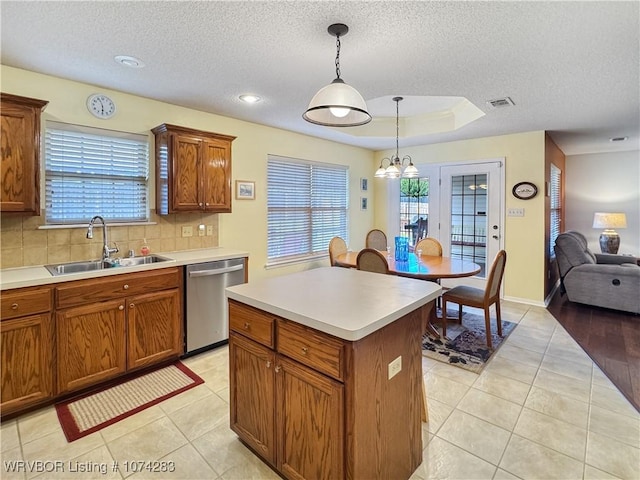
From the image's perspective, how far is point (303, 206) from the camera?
4.90 metres

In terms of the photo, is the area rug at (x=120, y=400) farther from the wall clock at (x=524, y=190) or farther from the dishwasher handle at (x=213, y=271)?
the wall clock at (x=524, y=190)

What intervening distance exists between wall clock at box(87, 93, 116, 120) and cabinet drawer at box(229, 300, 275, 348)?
2.26 metres

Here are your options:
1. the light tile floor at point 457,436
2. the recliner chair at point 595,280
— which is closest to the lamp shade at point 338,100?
→ the light tile floor at point 457,436

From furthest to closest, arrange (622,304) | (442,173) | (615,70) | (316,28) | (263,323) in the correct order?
(442,173), (622,304), (615,70), (316,28), (263,323)

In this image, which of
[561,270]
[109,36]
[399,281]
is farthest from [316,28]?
[561,270]

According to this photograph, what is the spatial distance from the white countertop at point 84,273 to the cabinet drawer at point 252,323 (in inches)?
48.6

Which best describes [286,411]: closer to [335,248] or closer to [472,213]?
[335,248]

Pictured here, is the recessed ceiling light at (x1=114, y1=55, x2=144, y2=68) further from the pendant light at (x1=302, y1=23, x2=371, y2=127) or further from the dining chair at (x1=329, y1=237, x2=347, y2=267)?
the dining chair at (x1=329, y1=237, x2=347, y2=267)

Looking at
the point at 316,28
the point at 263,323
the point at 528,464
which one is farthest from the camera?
the point at 316,28

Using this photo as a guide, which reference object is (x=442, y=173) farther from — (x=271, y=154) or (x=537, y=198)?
(x=271, y=154)

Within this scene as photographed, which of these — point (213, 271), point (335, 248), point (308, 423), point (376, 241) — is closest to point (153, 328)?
point (213, 271)

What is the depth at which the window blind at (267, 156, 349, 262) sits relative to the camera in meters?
4.50

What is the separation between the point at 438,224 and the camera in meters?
5.46

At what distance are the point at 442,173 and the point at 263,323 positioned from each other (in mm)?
4544
